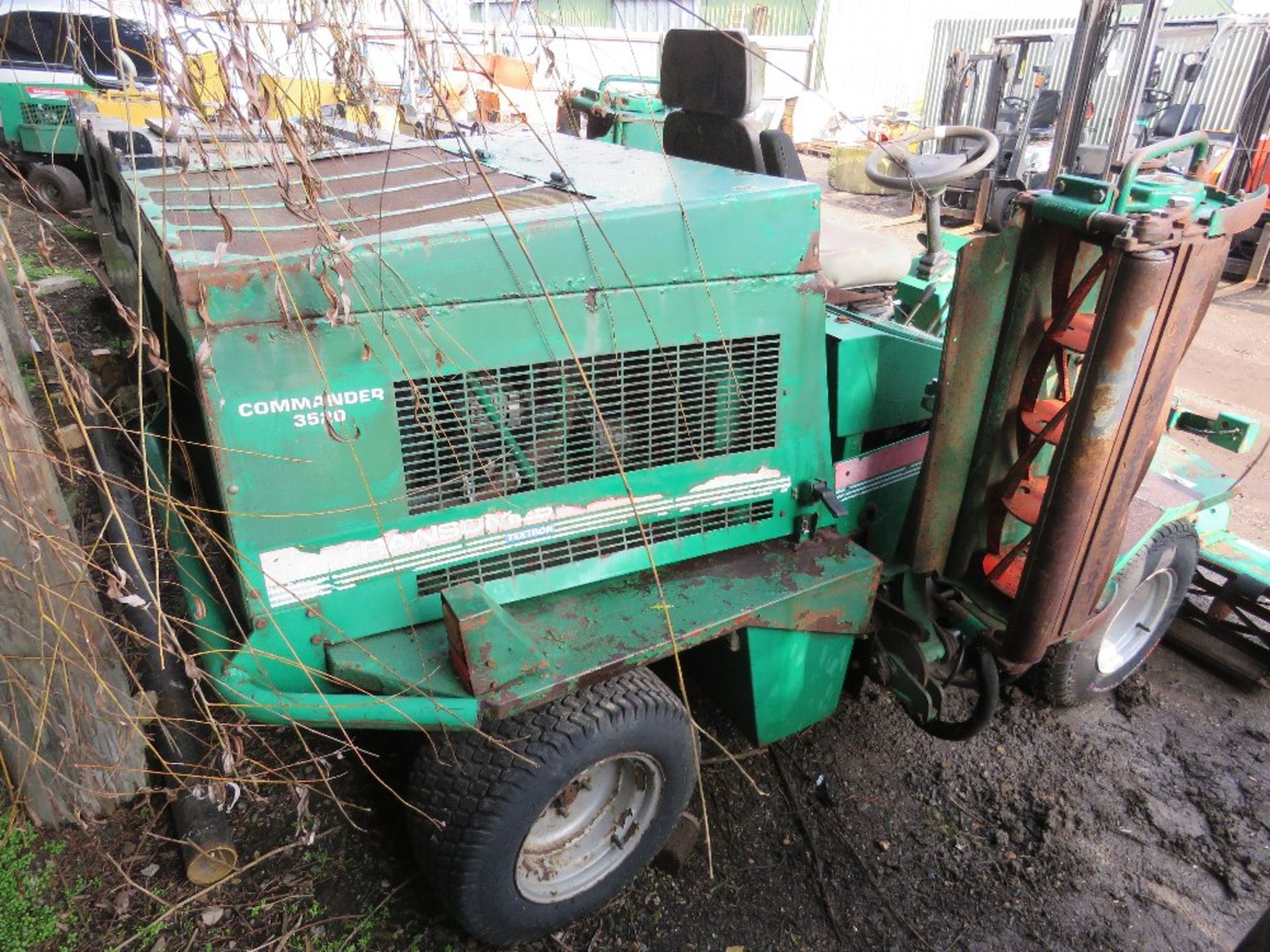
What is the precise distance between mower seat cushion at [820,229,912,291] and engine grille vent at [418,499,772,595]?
1.32 metres

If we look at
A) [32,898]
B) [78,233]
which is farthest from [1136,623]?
[78,233]

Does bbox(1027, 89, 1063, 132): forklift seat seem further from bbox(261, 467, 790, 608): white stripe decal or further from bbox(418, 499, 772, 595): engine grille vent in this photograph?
bbox(261, 467, 790, 608): white stripe decal

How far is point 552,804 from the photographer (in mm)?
2428

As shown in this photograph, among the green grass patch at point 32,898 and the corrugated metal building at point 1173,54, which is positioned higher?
the corrugated metal building at point 1173,54

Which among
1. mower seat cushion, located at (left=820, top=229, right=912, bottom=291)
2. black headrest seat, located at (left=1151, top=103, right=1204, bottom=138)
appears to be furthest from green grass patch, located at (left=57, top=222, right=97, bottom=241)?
black headrest seat, located at (left=1151, top=103, right=1204, bottom=138)

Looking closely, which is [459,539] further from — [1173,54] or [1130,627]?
[1173,54]

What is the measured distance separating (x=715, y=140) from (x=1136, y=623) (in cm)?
251

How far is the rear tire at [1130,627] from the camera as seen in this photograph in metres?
3.10

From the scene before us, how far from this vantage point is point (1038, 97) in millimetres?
11367

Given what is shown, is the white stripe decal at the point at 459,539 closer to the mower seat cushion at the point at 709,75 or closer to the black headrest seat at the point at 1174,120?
the mower seat cushion at the point at 709,75

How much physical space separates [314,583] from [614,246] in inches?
42.5

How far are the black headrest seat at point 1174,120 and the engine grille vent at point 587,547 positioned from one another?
10.5 metres

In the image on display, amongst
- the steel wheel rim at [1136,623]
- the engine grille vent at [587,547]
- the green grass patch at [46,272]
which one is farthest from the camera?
the green grass patch at [46,272]

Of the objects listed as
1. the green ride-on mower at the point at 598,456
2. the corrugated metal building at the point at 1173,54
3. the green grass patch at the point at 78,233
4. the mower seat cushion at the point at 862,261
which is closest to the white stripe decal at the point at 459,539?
the green ride-on mower at the point at 598,456
